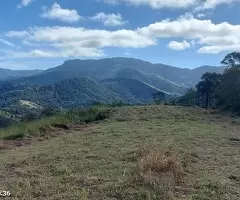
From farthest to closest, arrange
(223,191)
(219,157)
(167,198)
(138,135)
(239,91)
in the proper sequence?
(239,91), (138,135), (219,157), (223,191), (167,198)

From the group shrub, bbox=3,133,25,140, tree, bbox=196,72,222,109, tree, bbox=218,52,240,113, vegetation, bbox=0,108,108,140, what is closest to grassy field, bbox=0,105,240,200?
shrub, bbox=3,133,25,140

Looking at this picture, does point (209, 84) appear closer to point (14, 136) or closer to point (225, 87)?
point (225, 87)

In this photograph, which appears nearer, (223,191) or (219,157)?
(223,191)

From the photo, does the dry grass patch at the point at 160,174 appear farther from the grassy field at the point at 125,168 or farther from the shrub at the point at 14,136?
the shrub at the point at 14,136

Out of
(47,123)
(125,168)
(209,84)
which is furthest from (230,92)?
(125,168)

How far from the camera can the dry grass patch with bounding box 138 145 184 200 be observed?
18.6 feet

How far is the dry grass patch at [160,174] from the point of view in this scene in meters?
5.66

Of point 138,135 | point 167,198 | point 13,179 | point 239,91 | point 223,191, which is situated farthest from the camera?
point 239,91

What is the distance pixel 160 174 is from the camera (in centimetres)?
653

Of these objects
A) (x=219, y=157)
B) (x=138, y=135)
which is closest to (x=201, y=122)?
(x=138, y=135)

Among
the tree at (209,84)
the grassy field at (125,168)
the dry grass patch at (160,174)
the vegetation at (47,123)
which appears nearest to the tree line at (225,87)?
the tree at (209,84)

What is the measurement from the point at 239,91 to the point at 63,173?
22.3 meters

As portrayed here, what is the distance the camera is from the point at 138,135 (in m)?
12.1

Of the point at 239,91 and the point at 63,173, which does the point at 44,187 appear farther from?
the point at 239,91
